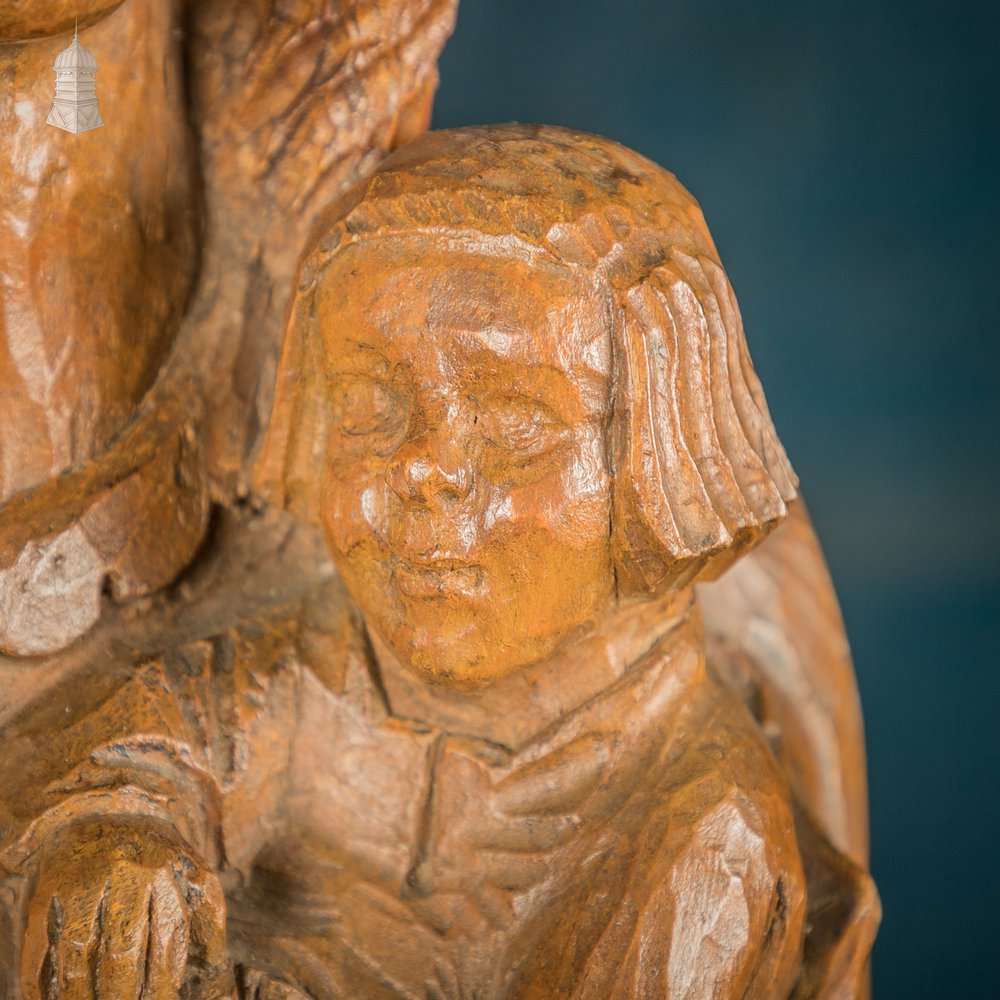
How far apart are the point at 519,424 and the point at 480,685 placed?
241mm

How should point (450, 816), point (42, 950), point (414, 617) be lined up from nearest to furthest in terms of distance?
point (42, 950) → point (414, 617) → point (450, 816)

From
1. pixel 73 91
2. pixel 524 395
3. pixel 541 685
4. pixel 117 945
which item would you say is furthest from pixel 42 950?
pixel 73 91

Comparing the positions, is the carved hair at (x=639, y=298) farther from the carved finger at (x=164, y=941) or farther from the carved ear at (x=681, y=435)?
the carved finger at (x=164, y=941)

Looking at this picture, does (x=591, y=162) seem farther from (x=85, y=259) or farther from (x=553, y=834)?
(x=553, y=834)

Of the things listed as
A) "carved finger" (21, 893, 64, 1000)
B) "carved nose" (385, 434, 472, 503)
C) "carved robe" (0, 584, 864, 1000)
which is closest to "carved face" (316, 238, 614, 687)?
"carved nose" (385, 434, 472, 503)

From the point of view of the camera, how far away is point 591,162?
1.30 metres

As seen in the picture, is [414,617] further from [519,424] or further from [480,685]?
[519,424]

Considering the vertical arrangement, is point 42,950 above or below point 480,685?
below

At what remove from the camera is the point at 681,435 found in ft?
4.12

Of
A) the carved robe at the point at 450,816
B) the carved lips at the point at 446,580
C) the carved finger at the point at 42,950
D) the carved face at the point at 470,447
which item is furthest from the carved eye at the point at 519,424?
the carved finger at the point at 42,950

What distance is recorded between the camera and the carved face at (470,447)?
1.24m

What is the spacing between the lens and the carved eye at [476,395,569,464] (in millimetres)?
1265

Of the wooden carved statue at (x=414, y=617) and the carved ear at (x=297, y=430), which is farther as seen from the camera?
the carved ear at (x=297, y=430)

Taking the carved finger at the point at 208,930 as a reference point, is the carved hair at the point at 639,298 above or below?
above
